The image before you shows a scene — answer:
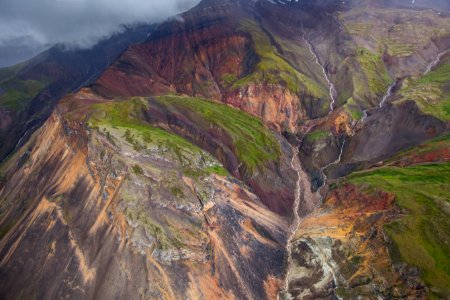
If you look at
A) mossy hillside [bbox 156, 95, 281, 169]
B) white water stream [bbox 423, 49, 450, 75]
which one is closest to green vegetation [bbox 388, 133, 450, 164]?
mossy hillside [bbox 156, 95, 281, 169]

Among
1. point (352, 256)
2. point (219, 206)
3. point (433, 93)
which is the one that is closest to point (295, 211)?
point (219, 206)

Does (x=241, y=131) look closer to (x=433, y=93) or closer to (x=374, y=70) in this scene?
(x=433, y=93)

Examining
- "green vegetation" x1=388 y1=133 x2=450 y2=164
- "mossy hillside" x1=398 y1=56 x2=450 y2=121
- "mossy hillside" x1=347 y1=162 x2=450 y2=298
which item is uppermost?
"mossy hillside" x1=347 y1=162 x2=450 y2=298

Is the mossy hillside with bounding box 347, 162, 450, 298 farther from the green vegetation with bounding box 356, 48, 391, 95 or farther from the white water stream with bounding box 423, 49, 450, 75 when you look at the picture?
the white water stream with bounding box 423, 49, 450, 75

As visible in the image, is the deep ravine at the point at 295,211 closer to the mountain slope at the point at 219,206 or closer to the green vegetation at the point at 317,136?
the mountain slope at the point at 219,206

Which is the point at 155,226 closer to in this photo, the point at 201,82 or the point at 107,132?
the point at 107,132

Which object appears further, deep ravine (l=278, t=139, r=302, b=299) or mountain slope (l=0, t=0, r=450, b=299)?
deep ravine (l=278, t=139, r=302, b=299)

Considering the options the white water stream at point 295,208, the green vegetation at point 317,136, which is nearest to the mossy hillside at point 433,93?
the green vegetation at point 317,136
